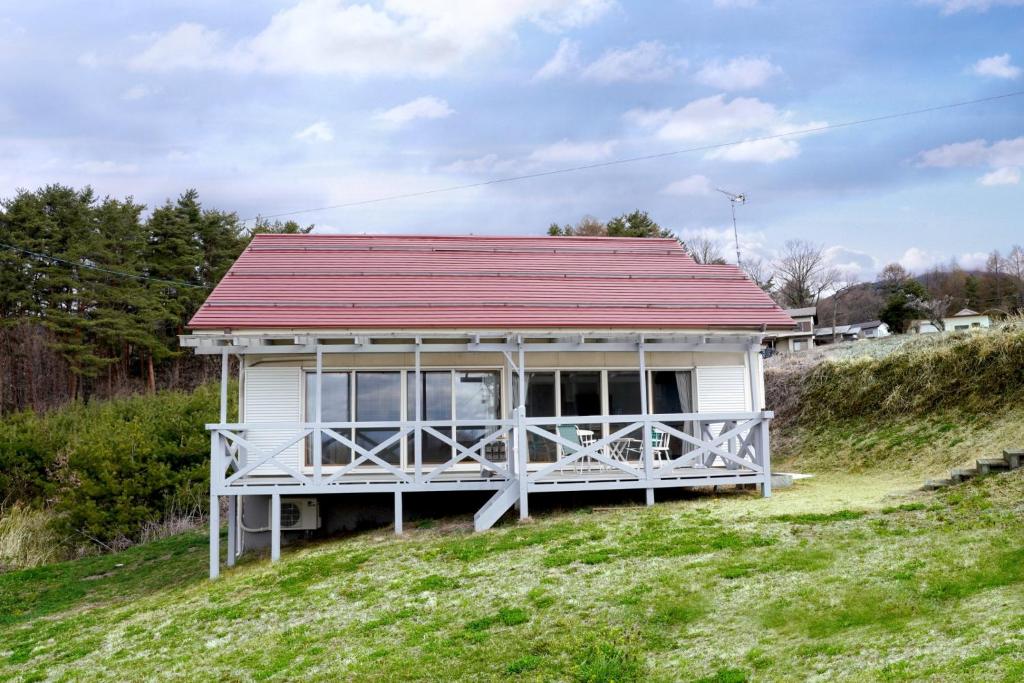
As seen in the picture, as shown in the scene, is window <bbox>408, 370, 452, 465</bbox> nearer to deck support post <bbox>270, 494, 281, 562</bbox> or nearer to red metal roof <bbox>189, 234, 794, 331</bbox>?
red metal roof <bbox>189, 234, 794, 331</bbox>

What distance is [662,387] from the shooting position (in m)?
16.0

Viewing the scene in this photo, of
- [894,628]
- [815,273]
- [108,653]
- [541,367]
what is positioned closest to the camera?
[894,628]

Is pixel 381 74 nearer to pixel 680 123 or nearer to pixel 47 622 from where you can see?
pixel 680 123

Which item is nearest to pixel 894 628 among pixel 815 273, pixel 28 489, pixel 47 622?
pixel 47 622

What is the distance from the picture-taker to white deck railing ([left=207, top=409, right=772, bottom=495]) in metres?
13.5

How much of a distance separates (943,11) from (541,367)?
12211 mm

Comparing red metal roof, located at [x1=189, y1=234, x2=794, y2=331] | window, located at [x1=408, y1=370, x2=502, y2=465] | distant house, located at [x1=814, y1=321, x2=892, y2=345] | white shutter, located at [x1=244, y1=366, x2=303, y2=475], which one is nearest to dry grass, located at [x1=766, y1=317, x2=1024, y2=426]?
red metal roof, located at [x1=189, y1=234, x2=794, y2=331]

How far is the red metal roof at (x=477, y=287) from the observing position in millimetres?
14492

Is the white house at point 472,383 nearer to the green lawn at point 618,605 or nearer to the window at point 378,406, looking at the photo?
the window at point 378,406

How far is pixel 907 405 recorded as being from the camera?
65.5 feet

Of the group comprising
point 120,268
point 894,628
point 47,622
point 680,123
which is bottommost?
point 47,622

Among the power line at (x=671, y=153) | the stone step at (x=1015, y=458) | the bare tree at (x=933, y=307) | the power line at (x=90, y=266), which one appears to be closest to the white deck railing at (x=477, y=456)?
the stone step at (x=1015, y=458)

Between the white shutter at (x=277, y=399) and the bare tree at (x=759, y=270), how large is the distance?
4949 cm

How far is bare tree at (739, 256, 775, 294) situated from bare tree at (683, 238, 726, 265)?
291 centimetres
